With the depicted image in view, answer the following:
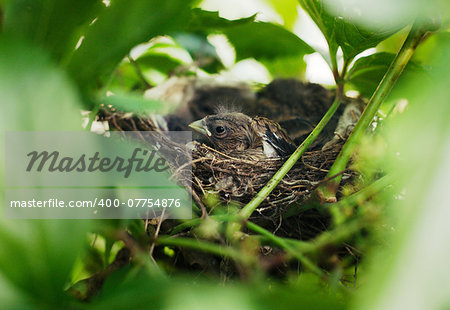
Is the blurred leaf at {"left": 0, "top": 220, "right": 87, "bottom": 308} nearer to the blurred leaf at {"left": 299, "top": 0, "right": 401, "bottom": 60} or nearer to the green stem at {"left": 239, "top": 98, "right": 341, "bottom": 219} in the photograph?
the green stem at {"left": 239, "top": 98, "right": 341, "bottom": 219}

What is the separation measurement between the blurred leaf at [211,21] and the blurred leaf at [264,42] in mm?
28

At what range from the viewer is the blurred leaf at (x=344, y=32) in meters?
0.58

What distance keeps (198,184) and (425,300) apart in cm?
63

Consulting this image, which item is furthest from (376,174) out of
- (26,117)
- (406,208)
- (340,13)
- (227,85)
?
(227,85)

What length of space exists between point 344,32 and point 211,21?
0.43m

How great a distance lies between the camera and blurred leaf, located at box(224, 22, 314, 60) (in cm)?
89

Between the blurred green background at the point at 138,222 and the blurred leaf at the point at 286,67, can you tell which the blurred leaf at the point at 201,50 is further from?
the blurred green background at the point at 138,222

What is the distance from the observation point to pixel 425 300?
23 cm

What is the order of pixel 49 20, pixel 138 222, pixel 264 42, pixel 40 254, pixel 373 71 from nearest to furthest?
pixel 40 254 < pixel 49 20 < pixel 138 222 < pixel 373 71 < pixel 264 42

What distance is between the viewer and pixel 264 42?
3.35ft

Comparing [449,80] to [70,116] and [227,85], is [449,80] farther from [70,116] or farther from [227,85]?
[227,85]

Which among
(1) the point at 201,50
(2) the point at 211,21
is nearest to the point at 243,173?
(2) the point at 211,21

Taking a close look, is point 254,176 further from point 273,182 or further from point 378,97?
point 378,97

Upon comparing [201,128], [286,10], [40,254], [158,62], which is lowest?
[201,128]
